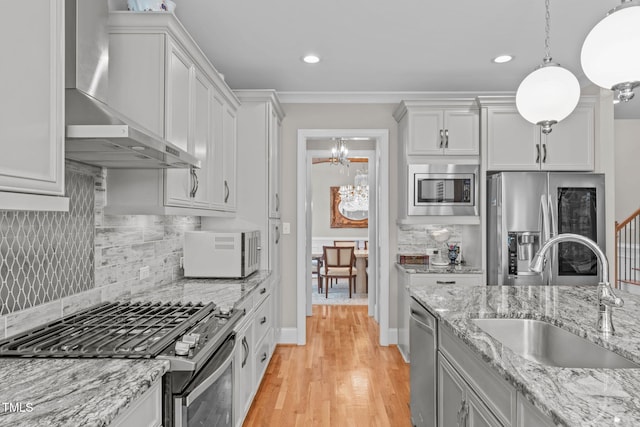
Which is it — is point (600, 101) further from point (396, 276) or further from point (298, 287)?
point (298, 287)


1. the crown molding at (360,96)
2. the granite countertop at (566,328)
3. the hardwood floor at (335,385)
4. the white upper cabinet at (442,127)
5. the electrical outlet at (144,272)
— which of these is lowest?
the hardwood floor at (335,385)

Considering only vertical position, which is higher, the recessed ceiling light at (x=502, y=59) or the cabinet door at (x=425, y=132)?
the recessed ceiling light at (x=502, y=59)

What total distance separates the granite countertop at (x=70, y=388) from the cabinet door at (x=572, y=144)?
3692 mm

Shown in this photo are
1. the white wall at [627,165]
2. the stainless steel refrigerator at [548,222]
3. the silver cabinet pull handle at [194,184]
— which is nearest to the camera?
the silver cabinet pull handle at [194,184]

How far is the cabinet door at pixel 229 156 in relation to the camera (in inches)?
126

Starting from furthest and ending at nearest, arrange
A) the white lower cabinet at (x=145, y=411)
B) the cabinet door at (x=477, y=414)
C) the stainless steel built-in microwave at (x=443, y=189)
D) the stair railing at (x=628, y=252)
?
the stair railing at (x=628, y=252) < the stainless steel built-in microwave at (x=443, y=189) < the cabinet door at (x=477, y=414) < the white lower cabinet at (x=145, y=411)

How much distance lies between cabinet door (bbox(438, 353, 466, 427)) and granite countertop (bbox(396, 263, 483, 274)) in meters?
1.79

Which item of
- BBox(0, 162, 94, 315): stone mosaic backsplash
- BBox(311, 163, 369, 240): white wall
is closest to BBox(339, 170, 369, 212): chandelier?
BBox(311, 163, 369, 240): white wall

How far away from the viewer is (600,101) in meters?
3.69

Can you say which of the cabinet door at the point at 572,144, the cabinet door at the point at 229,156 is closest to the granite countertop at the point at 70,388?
the cabinet door at the point at 229,156

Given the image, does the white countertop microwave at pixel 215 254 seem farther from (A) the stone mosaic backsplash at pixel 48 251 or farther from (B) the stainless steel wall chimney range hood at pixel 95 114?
(B) the stainless steel wall chimney range hood at pixel 95 114

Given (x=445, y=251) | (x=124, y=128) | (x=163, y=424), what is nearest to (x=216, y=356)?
(x=163, y=424)

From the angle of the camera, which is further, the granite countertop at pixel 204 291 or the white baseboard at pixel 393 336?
the white baseboard at pixel 393 336

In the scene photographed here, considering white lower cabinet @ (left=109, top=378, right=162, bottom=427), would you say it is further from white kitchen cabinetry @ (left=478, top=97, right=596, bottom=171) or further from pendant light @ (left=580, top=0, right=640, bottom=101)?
white kitchen cabinetry @ (left=478, top=97, right=596, bottom=171)
